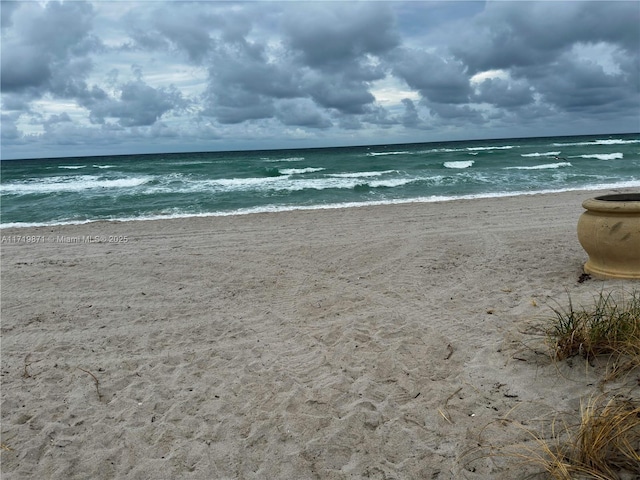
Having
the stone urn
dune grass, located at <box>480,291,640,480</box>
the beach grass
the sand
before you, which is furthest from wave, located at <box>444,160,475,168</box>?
dune grass, located at <box>480,291,640,480</box>

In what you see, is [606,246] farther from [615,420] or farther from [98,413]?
[98,413]

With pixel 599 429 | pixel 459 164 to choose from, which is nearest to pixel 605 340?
pixel 599 429

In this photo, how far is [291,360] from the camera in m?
4.04

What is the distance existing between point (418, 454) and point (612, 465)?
95 centimetres

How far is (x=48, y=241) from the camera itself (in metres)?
9.53

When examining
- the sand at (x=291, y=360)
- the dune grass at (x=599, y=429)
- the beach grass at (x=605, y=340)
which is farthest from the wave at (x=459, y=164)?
the dune grass at (x=599, y=429)

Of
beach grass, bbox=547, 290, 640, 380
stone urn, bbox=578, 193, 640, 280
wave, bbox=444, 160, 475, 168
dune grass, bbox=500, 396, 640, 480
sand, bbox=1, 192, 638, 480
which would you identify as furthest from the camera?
wave, bbox=444, 160, 475, 168

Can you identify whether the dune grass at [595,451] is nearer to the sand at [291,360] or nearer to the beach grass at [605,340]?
the sand at [291,360]

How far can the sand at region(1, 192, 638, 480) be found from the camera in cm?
290

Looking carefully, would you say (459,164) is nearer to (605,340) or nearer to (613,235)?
(613,235)

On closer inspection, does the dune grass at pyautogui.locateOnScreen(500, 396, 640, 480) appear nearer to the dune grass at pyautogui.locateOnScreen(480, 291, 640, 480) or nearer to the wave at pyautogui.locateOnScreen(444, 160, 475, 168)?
the dune grass at pyautogui.locateOnScreen(480, 291, 640, 480)

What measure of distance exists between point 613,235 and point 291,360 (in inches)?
133

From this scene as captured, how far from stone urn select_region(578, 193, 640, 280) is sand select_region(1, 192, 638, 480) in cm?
22

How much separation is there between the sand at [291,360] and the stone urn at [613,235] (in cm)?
22
